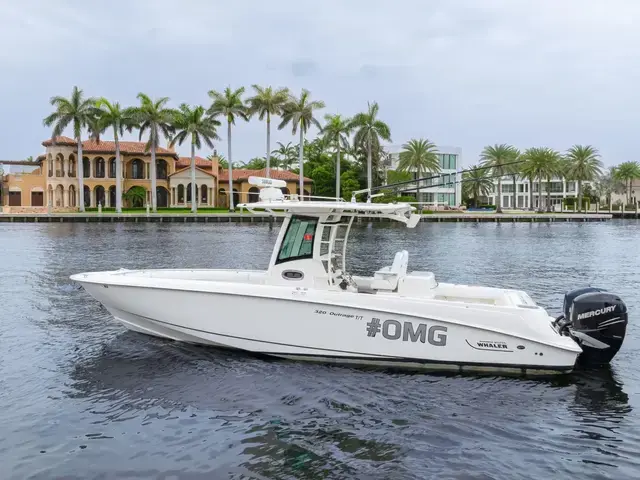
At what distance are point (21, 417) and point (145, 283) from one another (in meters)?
3.11

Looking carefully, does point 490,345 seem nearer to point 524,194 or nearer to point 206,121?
point 206,121

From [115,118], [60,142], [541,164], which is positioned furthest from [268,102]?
[541,164]

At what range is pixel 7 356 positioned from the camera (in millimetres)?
11500

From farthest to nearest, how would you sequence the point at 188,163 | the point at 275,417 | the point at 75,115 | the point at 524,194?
1. the point at 524,194
2. the point at 188,163
3. the point at 75,115
4. the point at 275,417

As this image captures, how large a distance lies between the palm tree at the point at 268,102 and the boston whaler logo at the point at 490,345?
70.4 meters

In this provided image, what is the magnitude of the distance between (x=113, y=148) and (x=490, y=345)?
8098cm

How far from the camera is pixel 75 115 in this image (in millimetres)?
74312

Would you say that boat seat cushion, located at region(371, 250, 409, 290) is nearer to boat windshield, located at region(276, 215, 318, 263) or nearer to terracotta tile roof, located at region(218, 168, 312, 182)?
boat windshield, located at region(276, 215, 318, 263)

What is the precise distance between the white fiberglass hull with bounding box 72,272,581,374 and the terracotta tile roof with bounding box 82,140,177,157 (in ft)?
243

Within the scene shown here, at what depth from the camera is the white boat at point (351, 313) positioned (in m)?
9.59

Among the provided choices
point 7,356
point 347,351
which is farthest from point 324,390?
point 7,356

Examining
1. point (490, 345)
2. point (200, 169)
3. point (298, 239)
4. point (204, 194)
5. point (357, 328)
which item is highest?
point (200, 169)

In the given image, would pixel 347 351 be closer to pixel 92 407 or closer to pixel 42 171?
pixel 92 407

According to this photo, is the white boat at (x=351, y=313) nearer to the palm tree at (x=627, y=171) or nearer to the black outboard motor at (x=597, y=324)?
the black outboard motor at (x=597, y=324)
